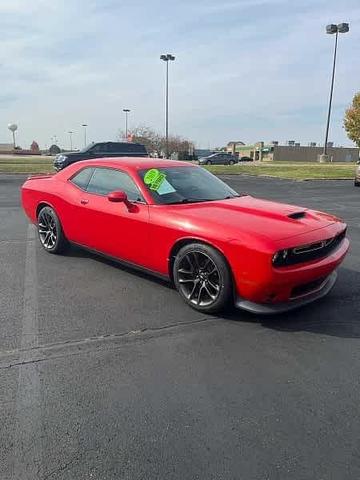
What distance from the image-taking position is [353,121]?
5269 centimetres

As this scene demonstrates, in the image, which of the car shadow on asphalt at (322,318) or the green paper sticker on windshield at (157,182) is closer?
the car shadow on asphalt at (322,318)

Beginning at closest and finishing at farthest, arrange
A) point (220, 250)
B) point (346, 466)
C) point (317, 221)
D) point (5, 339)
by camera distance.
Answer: point (346, 466), point (5, 339), point (220, 250), point (317, 221)

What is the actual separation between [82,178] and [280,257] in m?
3.07

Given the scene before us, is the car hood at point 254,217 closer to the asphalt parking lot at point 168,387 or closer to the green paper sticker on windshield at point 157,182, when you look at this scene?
the green paper sticker on windshield at point 157,182

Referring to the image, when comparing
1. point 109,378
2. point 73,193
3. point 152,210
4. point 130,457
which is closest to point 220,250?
point 152,210

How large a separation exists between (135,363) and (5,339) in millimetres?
1107

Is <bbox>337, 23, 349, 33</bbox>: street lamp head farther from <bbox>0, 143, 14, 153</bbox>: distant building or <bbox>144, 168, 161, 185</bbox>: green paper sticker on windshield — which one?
<bbox>0, 143, 14, 153</bbox>: distant building

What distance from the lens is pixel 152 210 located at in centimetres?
457

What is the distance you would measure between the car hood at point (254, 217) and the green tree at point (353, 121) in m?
53.2

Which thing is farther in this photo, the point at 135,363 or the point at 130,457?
the point at 135,363

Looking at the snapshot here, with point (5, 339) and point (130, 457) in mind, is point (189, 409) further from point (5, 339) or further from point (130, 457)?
point (5, 339)

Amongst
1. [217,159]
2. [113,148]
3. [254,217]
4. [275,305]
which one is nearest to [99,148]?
[113,148]

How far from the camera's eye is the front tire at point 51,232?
5.98 m

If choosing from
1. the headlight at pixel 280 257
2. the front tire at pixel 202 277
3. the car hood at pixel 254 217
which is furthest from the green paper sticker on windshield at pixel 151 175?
the headlight at pixel 280 257
